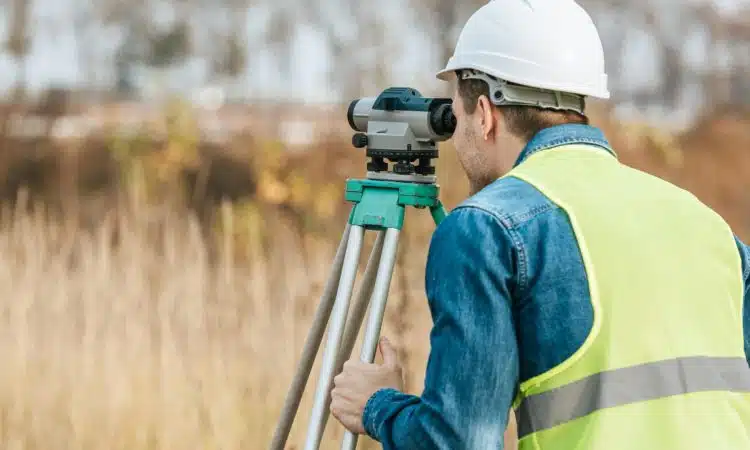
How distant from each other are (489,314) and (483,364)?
2.9 inches

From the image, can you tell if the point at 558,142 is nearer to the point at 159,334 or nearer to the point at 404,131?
the point at 404,131

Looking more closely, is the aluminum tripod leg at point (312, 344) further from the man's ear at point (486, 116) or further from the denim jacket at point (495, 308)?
the denim jacket at point (495, 308)

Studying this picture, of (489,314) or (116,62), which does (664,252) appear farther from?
(116,62)

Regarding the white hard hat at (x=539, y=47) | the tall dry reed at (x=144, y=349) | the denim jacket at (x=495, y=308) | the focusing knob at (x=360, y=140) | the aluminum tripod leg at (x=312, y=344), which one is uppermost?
the white hard hat at (x=539, y=47)

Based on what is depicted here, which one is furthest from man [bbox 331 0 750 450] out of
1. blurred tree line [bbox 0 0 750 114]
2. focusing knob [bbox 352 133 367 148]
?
blurred tree line [bbox 0 0 750 114]

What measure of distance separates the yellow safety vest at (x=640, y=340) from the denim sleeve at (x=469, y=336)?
7 cm

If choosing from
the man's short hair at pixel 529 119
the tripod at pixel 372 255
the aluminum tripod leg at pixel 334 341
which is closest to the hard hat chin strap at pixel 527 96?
the man's short hair at pixel 529 119

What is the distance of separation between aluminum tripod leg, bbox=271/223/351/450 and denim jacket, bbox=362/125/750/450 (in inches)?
24.4

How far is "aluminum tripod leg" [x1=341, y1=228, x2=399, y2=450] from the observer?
190 cm

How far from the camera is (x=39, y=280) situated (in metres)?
4.66

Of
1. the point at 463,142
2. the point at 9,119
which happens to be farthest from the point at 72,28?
the point at 463,142

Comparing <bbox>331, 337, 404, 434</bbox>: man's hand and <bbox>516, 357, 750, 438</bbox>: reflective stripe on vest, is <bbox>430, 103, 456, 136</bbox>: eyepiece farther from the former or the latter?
<bbox>516, 357, 750, 438</bbox>: reflective stripe on vest

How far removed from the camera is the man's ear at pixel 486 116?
65.4 inches

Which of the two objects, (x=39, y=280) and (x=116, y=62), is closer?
A: (x=39, y=280)
